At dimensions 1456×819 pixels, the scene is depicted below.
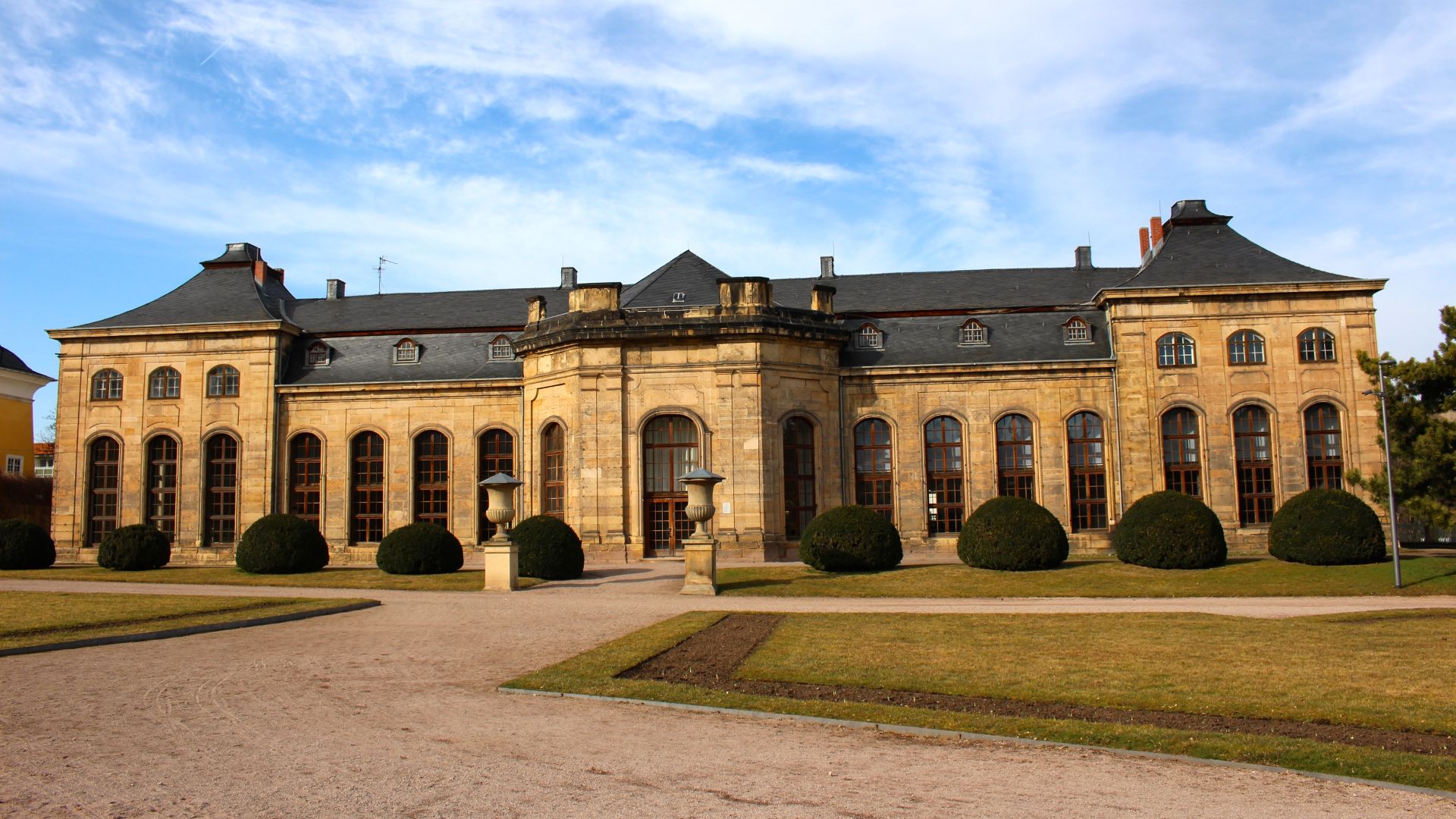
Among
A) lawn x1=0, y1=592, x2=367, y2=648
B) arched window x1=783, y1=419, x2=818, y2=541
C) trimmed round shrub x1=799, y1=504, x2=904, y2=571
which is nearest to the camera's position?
lawn x1=0, y1=592, x2=367, y2=648

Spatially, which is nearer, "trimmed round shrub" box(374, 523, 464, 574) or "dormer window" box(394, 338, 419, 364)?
"trimmed round shrub" box(374, 523, 464, 574)

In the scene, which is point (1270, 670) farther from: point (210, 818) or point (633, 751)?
point (210, 818)

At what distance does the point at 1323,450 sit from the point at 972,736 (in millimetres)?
29044

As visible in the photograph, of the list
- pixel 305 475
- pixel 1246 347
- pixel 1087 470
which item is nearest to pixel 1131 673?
pixel 1087 470

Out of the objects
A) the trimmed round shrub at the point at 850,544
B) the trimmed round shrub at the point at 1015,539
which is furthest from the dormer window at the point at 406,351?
the trimmed round shrub at the point at 1015,539

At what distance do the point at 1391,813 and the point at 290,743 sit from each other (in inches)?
312

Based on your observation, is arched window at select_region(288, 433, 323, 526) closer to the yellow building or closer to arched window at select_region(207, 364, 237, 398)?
arched window at select_region(207, 364, 237, 398)

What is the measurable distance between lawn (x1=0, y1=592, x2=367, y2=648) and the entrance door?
11793 millimetres

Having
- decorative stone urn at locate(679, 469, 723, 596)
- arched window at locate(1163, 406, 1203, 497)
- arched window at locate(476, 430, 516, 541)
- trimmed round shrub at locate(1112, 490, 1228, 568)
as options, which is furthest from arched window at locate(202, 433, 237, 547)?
arched window at locate(1163, 406, 1203, 497)

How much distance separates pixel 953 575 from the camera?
2495cm

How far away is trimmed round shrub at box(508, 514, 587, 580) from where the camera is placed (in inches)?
998

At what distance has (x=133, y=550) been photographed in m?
29.8

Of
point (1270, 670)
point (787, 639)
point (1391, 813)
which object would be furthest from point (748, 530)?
point (1391, 813)

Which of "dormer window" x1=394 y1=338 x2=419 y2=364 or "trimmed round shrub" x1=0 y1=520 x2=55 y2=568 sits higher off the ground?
"dormer window" x1=394 y1=338 x2=419 y2=364
